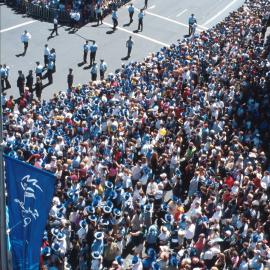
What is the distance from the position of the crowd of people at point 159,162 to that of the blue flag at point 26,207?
5604mm

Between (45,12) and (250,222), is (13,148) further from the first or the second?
(45,12)

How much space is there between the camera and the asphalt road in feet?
105

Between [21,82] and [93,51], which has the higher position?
[21,82]

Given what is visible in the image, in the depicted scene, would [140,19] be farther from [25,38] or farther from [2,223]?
[2,223]

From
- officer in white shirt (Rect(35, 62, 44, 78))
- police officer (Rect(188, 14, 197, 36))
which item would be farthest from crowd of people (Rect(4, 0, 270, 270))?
police officer (Rect(188, 14, 197, 36))

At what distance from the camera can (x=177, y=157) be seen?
20.9 m

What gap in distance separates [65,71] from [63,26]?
7.41 metres

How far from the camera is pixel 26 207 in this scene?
9.37 metres

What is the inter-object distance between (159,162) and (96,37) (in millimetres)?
18171

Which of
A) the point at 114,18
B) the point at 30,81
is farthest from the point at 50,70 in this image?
the point at 114,18

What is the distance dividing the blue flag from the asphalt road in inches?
766

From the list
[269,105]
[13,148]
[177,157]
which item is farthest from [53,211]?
[269,105]

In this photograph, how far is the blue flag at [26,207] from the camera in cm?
908

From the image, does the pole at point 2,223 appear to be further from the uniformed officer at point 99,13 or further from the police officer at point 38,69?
the uniformed officer at point 99,13
